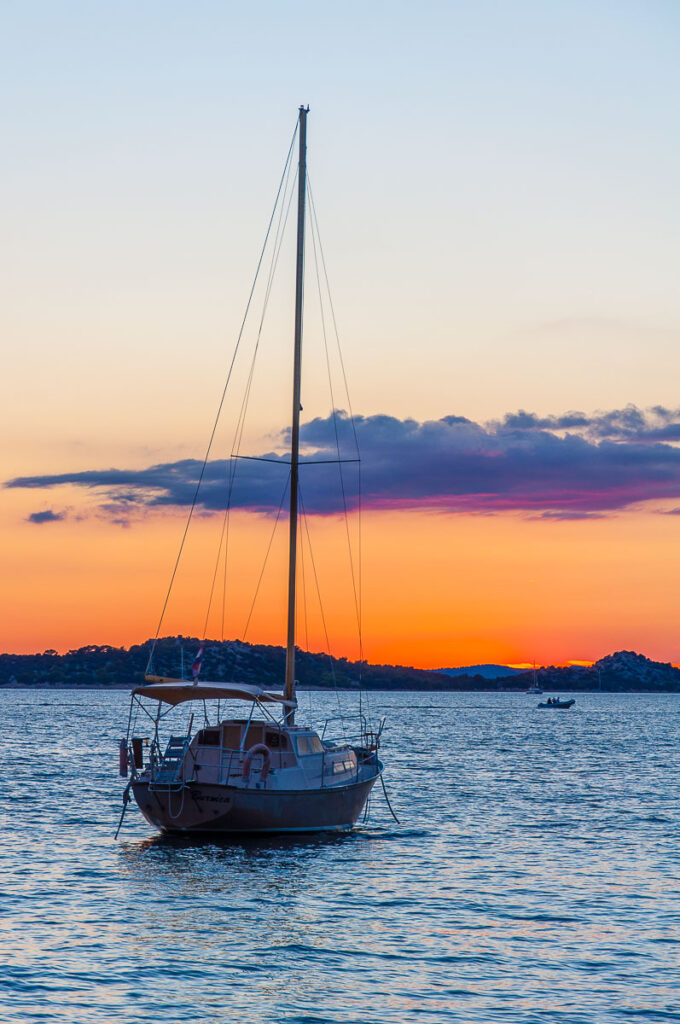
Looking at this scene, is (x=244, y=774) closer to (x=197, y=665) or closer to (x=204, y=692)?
(x=204, y=692)

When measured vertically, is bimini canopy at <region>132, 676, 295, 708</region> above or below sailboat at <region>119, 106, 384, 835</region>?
above

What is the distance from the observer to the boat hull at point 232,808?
1377 inches

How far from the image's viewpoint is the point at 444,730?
480ft

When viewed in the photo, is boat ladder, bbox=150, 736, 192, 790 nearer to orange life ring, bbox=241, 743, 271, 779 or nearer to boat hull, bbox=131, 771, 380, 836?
boat hull, bbox=131, 771, 380, 836

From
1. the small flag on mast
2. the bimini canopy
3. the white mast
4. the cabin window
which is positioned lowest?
the cabin window

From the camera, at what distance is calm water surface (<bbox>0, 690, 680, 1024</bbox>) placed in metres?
21.2

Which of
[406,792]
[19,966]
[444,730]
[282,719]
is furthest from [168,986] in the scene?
[444,730]

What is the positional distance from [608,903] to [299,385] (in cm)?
1935

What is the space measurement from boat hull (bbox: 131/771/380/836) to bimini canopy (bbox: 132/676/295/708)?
2660 mm

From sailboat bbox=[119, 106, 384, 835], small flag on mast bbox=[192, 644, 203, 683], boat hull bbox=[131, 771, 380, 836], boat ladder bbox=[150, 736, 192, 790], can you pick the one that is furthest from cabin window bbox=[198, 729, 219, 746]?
small flag on mast bbox=[192, 644, 203, 683]

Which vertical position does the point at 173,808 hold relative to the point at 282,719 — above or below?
below

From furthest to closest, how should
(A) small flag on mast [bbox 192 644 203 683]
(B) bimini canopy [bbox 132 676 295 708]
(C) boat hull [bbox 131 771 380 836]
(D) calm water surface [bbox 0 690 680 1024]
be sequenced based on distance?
(B) bimini canopy [bbox 132 676 295 708] < (C) boat hull [bbox 131 771 380 836] < (A) small flag on mast [bbox 192 644 203 683] < (D) calm water surface [bbox 0 690 680 1024]

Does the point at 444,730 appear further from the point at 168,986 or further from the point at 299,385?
the point at 168,986

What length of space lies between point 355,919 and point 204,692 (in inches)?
410
